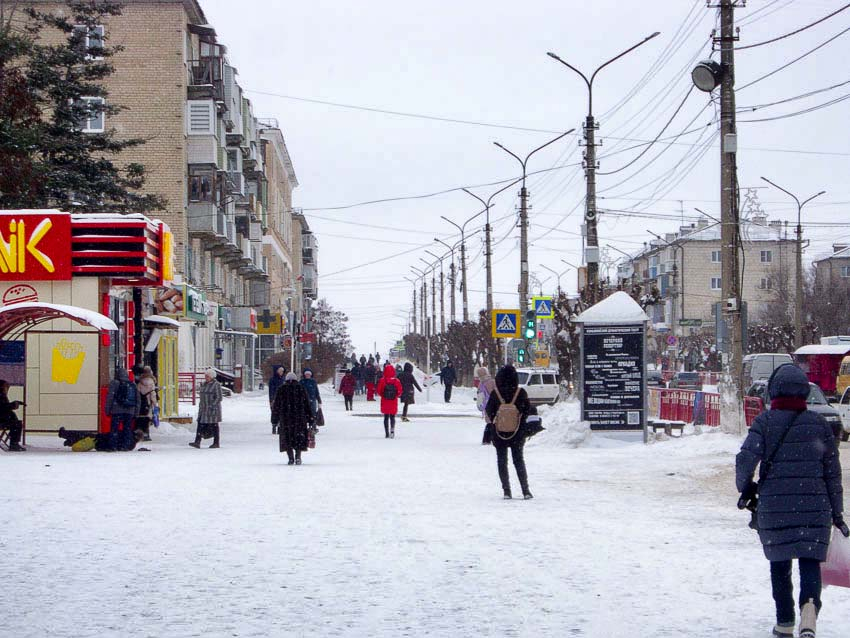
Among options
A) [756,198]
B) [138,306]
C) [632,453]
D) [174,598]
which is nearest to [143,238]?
[138,306]

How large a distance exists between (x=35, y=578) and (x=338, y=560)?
2.22m

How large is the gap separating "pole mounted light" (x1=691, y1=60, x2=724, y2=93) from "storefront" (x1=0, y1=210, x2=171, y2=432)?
11174 mm

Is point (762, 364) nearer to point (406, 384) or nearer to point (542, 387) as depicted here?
point (542, 387)

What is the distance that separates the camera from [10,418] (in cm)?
2583

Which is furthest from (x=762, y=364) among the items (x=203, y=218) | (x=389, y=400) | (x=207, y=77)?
(x=389, y=400)

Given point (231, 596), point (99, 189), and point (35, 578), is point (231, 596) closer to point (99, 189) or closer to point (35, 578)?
point (35, 578)

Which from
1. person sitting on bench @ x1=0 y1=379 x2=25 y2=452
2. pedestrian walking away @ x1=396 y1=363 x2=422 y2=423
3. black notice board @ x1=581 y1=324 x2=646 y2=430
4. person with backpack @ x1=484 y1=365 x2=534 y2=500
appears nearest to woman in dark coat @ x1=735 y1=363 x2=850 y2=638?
person with backpack @ x1=484 y1=365 x2=534 y2=500

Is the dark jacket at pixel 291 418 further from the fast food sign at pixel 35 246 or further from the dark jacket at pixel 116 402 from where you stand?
the fast food sign at pixel 35 246

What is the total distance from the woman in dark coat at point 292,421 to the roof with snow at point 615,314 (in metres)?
6.40

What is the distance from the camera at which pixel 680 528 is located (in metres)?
13.3

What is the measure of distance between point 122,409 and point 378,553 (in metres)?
16.0

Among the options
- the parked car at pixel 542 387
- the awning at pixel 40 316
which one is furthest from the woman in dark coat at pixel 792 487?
the parked car at pixel 542 387

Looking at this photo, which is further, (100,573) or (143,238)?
(143,238)

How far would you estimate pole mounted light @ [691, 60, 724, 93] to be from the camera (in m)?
24.5
